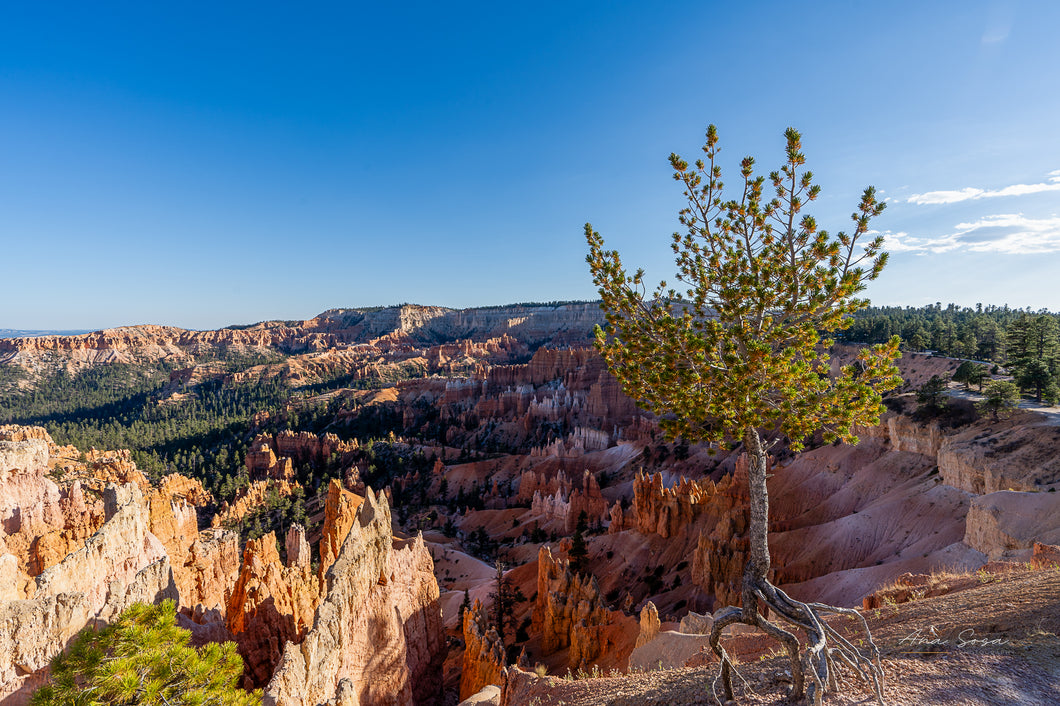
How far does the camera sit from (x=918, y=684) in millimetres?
6090

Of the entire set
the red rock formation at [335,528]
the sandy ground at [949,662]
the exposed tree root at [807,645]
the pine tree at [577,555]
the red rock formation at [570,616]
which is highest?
the exposed tree root at [807,645]

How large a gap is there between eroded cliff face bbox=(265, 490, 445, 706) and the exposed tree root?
9595 mm

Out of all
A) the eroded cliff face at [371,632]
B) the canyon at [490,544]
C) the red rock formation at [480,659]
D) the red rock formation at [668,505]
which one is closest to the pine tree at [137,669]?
the eroded cliff face at [371,632]

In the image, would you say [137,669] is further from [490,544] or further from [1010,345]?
[1010,345]

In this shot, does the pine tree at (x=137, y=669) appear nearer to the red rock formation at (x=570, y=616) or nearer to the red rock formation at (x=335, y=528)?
the red rock formation at (x=570, y=616)

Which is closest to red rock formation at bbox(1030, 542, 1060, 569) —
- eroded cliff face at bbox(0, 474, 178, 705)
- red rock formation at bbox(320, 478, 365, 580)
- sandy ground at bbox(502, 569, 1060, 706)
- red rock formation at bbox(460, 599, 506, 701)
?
sandy ground at bbox(502, 569, 1060, 706)

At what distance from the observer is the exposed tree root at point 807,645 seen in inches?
209

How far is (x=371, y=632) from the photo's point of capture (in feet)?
47.5

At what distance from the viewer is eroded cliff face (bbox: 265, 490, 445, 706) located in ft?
37.3

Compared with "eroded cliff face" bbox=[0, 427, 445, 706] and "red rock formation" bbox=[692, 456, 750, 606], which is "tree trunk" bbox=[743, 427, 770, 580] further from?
"red rock formation" bbox=[692, 456, 750, 606]

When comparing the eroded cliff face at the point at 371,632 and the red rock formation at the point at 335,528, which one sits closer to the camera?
the eroded cliff face at the point at 371,632

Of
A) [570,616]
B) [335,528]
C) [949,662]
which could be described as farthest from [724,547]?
[335,528]

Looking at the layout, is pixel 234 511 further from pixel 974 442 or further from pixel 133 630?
pixel 974 442

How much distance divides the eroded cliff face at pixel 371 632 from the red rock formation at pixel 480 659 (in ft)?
5.89
